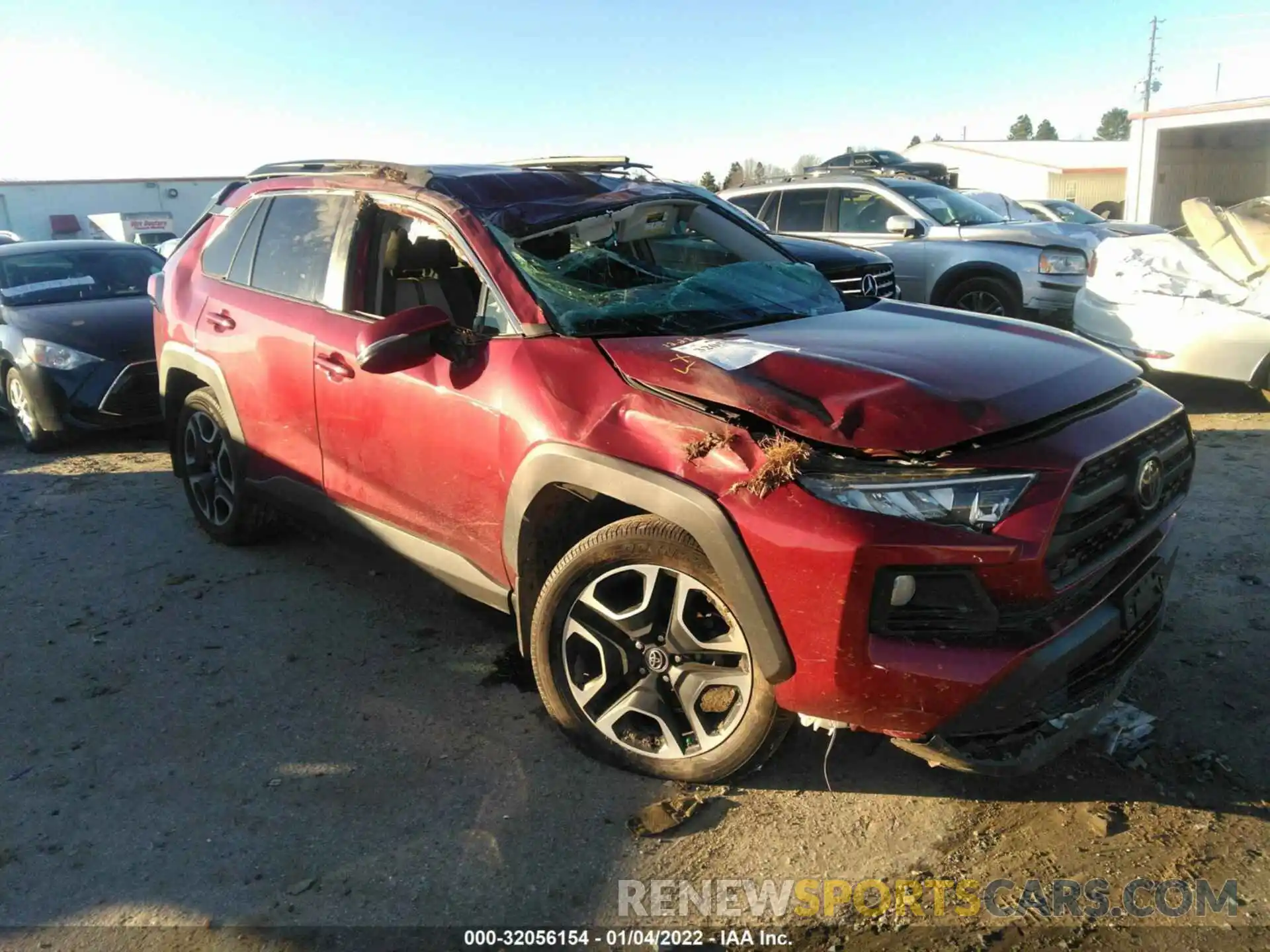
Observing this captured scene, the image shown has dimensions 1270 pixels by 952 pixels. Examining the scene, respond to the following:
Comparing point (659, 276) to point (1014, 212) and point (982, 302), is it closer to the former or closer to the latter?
point (982, 302)

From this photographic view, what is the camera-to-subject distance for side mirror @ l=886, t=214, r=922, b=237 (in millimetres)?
8992

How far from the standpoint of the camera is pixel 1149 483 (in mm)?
2742

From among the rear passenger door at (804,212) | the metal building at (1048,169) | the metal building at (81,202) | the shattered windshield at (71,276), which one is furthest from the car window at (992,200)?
the metal building at (1048,169)

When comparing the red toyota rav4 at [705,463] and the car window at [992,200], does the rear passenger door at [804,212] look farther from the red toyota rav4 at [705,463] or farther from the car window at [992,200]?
the red toyota rav4 at [705,463]

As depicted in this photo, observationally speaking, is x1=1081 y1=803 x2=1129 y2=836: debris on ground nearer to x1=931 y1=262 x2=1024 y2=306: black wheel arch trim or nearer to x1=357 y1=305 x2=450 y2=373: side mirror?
x1=357 y1=305 x2=450 y2=373: side mirror

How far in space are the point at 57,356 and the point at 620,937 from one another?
675cm

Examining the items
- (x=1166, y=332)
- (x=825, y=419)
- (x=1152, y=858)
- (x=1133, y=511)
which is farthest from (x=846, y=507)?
(x=1166, y=332)

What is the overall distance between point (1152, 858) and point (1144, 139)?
2540 cm

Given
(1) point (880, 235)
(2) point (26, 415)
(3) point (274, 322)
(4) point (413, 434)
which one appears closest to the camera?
(4) point (413, 434)

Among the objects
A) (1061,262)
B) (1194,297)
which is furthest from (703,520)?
(1061,262)

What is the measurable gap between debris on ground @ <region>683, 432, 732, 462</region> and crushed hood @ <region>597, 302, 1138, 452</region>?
98 mm

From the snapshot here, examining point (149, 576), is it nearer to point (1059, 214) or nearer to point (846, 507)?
point (846, 507)

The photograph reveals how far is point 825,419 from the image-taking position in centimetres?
251

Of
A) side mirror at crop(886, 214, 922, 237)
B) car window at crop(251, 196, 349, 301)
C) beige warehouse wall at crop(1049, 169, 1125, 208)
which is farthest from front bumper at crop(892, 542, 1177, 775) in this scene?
beige warehouse wall at crop(1049, 169, 1125, 208)
